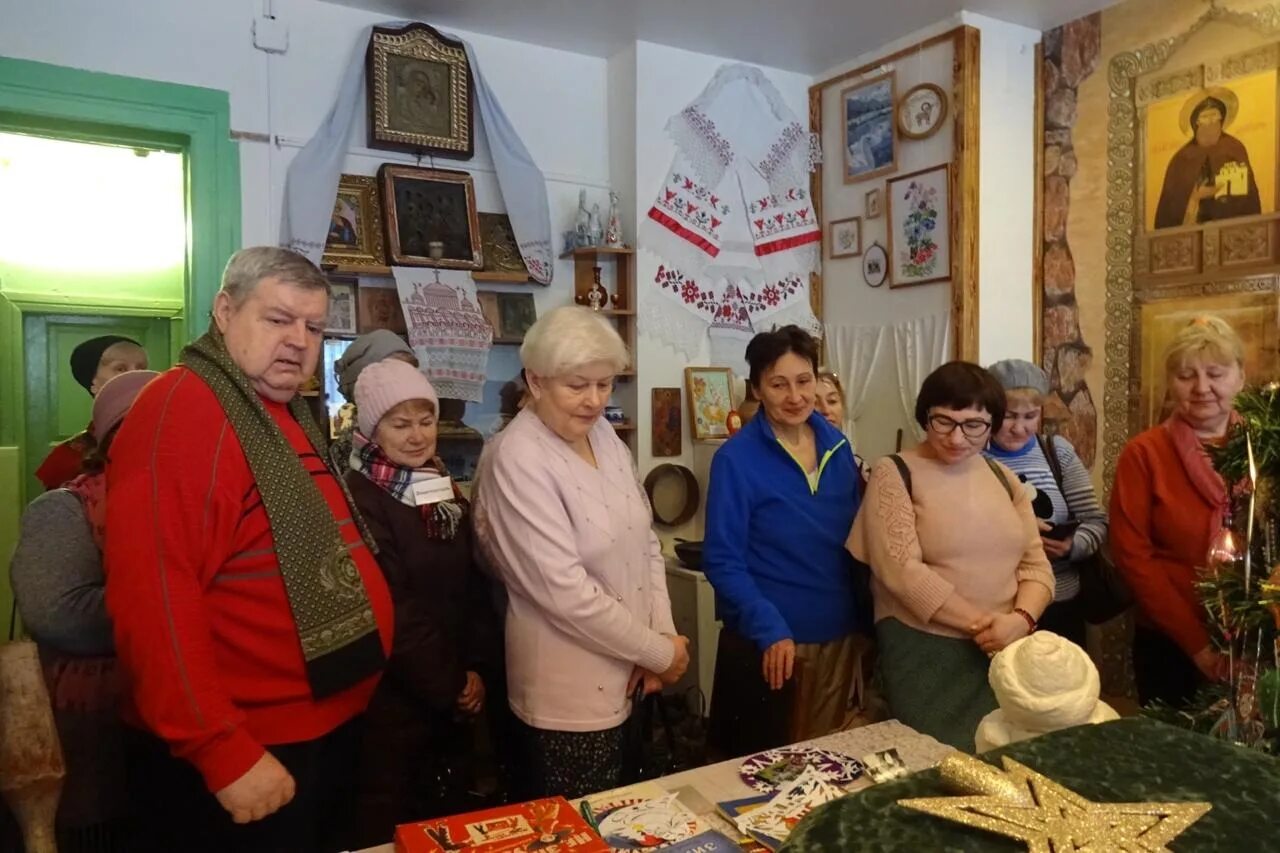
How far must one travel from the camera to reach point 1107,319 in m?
3.53

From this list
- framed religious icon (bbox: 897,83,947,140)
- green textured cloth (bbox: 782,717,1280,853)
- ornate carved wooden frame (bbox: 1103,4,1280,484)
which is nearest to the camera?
green textured cloth (bbox: 782,717,1280,853)

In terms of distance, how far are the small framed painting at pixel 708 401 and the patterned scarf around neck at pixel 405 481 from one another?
2043 millimetres

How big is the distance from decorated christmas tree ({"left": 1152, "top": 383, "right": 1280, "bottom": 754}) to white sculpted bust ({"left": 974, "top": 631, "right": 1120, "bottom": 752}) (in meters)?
0.12

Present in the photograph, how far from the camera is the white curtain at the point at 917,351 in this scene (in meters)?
3.77

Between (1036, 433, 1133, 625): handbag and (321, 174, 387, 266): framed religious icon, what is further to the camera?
(321, 174, 387, 266): framed religious icon

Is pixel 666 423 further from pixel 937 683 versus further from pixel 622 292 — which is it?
pixel 937 683

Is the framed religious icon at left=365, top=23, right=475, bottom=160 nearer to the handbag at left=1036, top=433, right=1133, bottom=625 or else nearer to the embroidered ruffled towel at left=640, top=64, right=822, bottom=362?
the embroidered ruffled towel at left=640, top=64, right=822, bottom=362

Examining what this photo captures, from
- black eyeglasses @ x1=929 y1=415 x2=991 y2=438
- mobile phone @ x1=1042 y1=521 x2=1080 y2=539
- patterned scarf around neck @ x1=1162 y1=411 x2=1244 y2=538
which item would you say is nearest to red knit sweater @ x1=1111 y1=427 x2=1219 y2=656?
patterned scarf around neck @ x1=1162 y1=411 x2=1244 y2=538

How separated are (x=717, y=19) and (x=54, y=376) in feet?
12.8

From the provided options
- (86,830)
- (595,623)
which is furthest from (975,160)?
(86,830)

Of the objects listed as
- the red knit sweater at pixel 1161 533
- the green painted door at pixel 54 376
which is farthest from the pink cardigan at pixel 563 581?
the green painted door at pixel 54 376

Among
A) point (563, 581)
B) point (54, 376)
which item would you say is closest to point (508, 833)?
point (563, 581)

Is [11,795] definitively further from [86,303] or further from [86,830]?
[86,303]

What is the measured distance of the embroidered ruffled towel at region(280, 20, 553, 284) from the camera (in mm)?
3326
